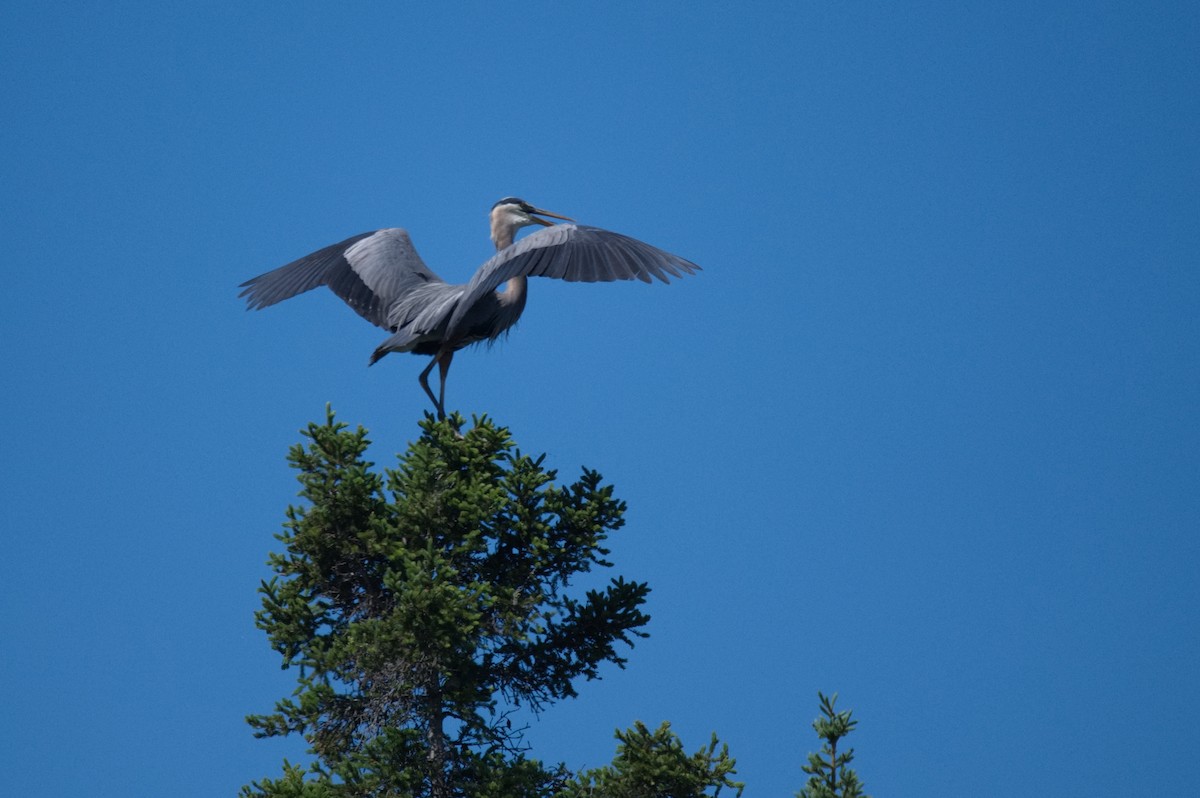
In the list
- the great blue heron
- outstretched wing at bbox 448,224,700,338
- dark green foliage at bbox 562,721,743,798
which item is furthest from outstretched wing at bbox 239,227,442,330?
dark green foliage at bbox 562,721,743,798

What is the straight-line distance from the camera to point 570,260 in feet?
40.4

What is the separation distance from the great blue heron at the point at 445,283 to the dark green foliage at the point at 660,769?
14.0 ft

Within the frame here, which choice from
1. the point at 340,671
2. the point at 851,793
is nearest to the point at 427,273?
the point at 340,671

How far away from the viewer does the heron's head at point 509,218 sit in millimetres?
15227

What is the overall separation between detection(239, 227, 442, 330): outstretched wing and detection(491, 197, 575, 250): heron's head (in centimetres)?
108

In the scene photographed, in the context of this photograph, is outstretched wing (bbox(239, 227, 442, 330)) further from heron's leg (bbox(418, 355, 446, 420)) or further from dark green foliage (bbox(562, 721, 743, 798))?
dark green foliage (bbox(562, 721, 743, 798))

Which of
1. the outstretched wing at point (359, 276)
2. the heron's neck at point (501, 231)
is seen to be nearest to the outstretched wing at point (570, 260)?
the outstretched wing at point (359, 276)

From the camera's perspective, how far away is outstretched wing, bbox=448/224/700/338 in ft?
39.7

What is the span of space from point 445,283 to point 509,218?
181 centimetres

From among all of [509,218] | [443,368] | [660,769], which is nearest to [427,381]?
[443,368]

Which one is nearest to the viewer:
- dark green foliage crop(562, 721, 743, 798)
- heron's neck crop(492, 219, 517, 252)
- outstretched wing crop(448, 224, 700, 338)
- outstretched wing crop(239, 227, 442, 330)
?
dark green foliage crop(562, 721, 743, 798)

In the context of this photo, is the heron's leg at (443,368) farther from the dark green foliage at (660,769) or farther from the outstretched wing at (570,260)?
the dark green foliage at (660,769)

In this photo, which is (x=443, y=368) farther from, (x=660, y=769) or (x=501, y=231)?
(x=660, y=769)

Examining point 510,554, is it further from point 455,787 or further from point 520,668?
point 455,787
